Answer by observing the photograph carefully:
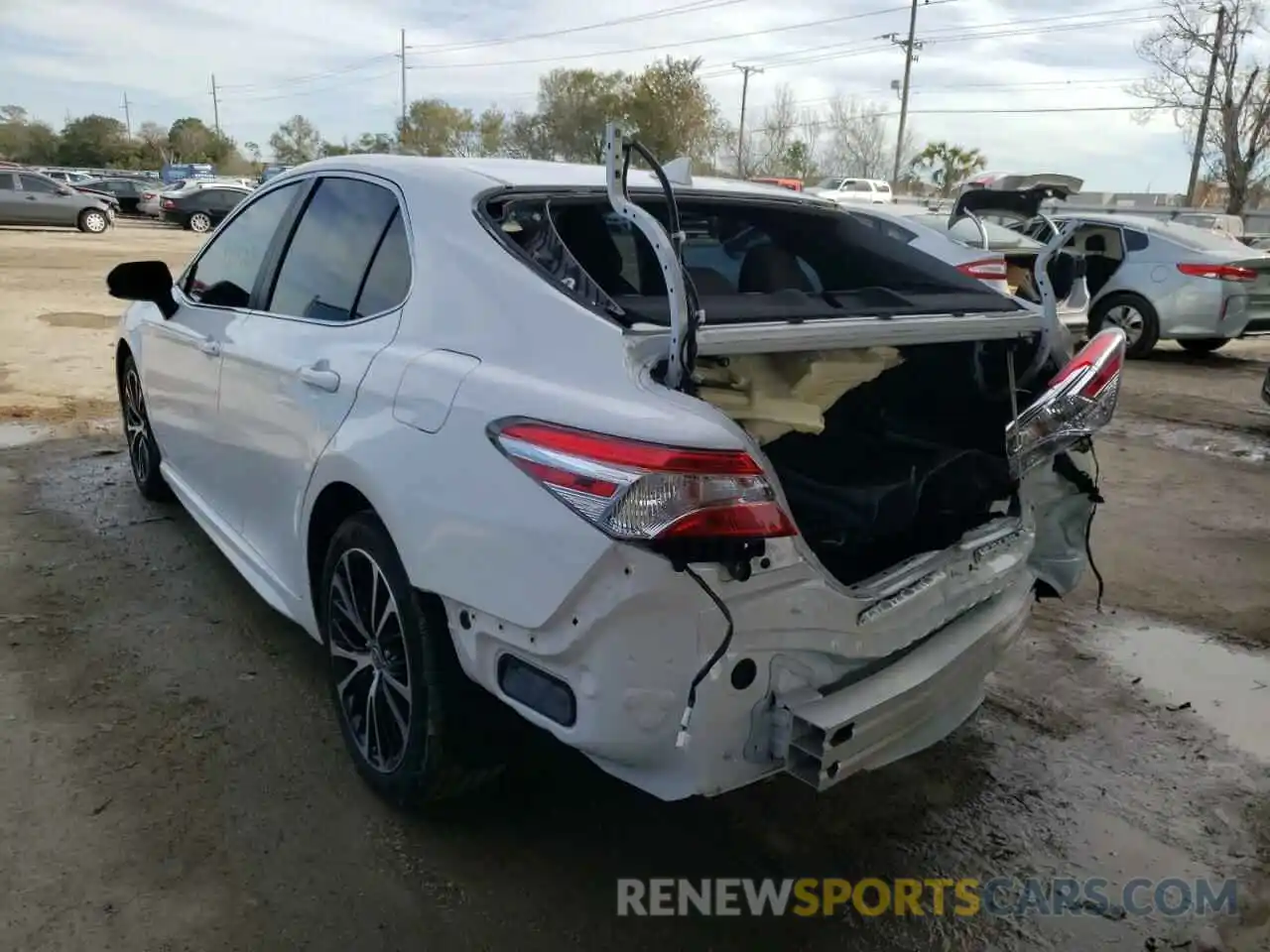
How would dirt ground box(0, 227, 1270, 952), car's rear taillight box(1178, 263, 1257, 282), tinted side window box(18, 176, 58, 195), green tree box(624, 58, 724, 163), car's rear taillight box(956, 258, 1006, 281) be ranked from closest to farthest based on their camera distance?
dirt ground box(0, 227, 1270, 952)
car's rear taillight box(956, 258, 1006, 281)
car's rear taillight box(1178, 263, 1257, 282)
tinted side window box(18, 176, 58, 195)
green tree box(624, 58, 724, 163)

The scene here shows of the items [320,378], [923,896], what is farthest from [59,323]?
[923,896]

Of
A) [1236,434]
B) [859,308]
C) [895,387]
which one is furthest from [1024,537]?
[1236,434]

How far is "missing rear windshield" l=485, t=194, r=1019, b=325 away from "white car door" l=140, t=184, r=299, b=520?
1214 mm

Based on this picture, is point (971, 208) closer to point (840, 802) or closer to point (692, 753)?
point (840, 802)

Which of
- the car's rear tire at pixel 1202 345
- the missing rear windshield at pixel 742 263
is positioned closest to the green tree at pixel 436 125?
the car's rear tire at pixel 1202 345

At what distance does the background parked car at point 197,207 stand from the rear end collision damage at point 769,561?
29582 millimetres

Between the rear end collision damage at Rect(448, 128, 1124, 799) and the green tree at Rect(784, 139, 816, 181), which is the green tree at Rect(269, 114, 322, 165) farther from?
the rear end collision damage at Rect(448, 128, 1124, 799)

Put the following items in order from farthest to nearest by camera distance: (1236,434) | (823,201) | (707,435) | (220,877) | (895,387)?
(1236,434)
(823,201)
(895,387)
(220,877)
(707,435)

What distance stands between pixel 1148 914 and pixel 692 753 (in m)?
1.38

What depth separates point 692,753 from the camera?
202cm

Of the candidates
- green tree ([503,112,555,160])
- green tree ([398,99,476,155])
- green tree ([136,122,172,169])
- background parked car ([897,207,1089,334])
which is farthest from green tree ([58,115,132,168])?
background parked car ([897,207,1089,334])

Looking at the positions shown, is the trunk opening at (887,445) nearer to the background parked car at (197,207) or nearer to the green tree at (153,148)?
the background parked car at (197,207)

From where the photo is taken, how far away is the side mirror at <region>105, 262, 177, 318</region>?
4059 mm

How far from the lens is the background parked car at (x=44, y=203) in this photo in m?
25.3
